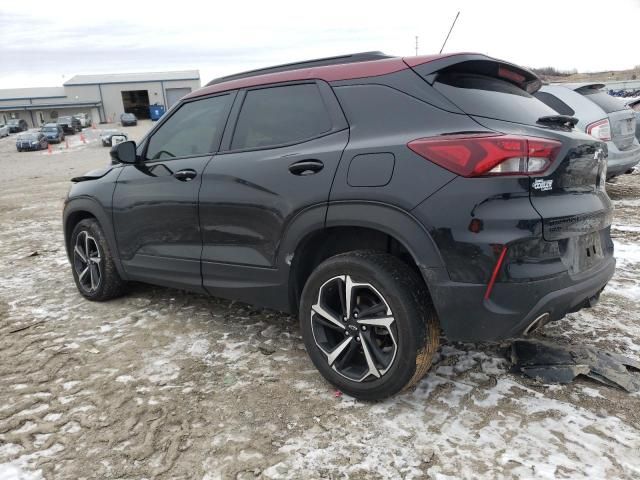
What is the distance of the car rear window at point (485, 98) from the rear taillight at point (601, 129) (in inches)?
164

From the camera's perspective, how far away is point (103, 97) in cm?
6844

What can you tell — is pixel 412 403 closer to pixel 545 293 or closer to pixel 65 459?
pixel 545 293

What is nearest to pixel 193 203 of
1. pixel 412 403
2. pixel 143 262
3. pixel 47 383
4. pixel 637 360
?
pixel 143 262

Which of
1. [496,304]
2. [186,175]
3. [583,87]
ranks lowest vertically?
[496,304]

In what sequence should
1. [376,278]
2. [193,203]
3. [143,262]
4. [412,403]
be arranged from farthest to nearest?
[143,262] → [193,203] → [412,403] → [376,278]

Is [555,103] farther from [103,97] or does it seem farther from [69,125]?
[103,97]

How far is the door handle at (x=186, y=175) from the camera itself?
346cm

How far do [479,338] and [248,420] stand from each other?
1244mm

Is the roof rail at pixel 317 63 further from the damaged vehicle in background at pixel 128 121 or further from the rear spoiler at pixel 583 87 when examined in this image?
the damaged vehicle in background at pixel 128 121

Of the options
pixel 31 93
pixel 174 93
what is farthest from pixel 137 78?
pixel 31 93

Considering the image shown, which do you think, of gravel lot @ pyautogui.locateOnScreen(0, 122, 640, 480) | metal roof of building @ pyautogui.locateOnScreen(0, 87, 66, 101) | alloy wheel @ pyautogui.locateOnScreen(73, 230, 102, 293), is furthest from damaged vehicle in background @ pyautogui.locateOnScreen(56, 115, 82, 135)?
gravel lot @ pyautogui.locateOnScreen(0, 122, 640, 480)

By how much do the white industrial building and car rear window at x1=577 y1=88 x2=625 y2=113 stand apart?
64.4 metres

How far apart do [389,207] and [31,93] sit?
8261 cm

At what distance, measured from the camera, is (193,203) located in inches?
136
